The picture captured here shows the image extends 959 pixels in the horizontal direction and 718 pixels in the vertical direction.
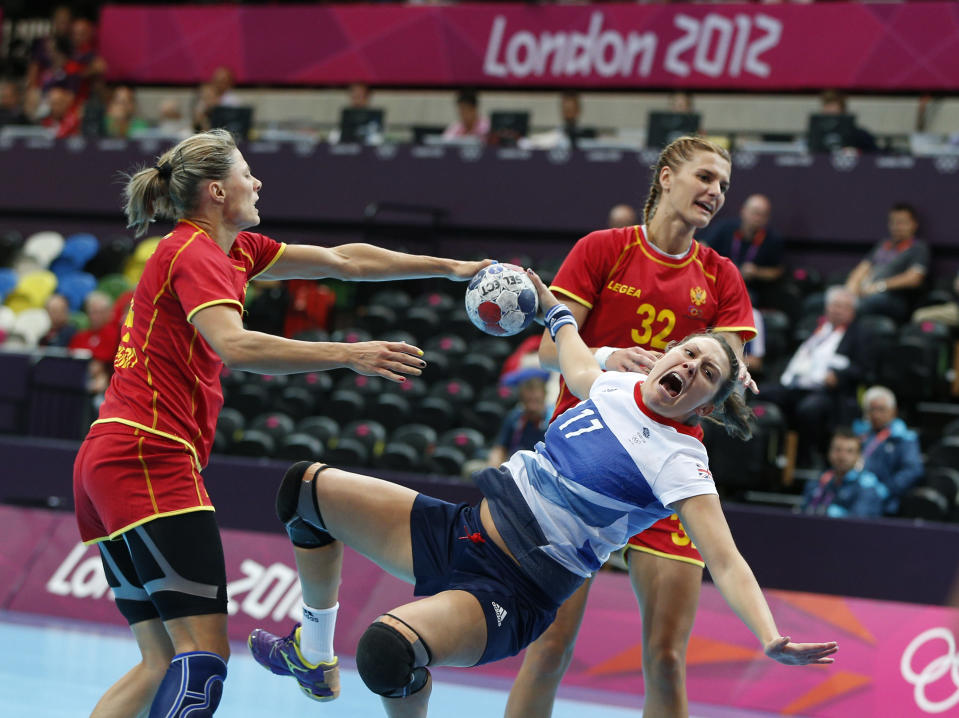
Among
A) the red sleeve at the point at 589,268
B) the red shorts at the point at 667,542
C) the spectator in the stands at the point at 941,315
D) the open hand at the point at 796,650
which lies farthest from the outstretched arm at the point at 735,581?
the spectator in the stands at the point at 941,315

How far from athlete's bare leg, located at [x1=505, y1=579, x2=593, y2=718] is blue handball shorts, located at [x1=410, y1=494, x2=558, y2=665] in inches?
19.1

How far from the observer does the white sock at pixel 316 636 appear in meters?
3.85

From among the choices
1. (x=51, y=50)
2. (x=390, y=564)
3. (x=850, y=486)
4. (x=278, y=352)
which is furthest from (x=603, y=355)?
(x=51, y=50)

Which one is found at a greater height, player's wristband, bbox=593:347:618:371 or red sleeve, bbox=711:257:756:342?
red sleeve, bbox=711:257:756:342

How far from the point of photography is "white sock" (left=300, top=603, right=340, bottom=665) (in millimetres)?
3848

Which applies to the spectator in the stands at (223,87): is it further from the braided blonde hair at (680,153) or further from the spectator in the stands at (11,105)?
the braided blonde hair at (680,153)

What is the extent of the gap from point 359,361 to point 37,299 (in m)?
10.8

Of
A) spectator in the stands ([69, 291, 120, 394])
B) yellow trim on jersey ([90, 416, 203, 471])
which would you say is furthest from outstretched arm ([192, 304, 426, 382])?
spectator in the stands ([69, 291, 120, 394])

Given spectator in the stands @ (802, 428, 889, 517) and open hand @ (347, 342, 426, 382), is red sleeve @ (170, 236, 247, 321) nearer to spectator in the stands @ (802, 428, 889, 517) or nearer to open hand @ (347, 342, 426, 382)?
open hand @ (347, 342, 426, 382)

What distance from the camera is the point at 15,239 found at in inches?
570

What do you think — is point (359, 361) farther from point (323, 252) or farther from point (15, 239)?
point (15, 239)

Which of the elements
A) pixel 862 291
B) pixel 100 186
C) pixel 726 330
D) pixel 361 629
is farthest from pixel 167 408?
pixel 100 186

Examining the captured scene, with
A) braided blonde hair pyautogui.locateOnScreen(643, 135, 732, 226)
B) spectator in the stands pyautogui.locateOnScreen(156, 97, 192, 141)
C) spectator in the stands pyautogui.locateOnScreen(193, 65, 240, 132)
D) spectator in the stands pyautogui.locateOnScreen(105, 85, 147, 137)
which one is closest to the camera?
braided blonde hair pyautogui.locateOnScreen(643, 135, 732, 226)

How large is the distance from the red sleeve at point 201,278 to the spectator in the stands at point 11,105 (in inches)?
509
